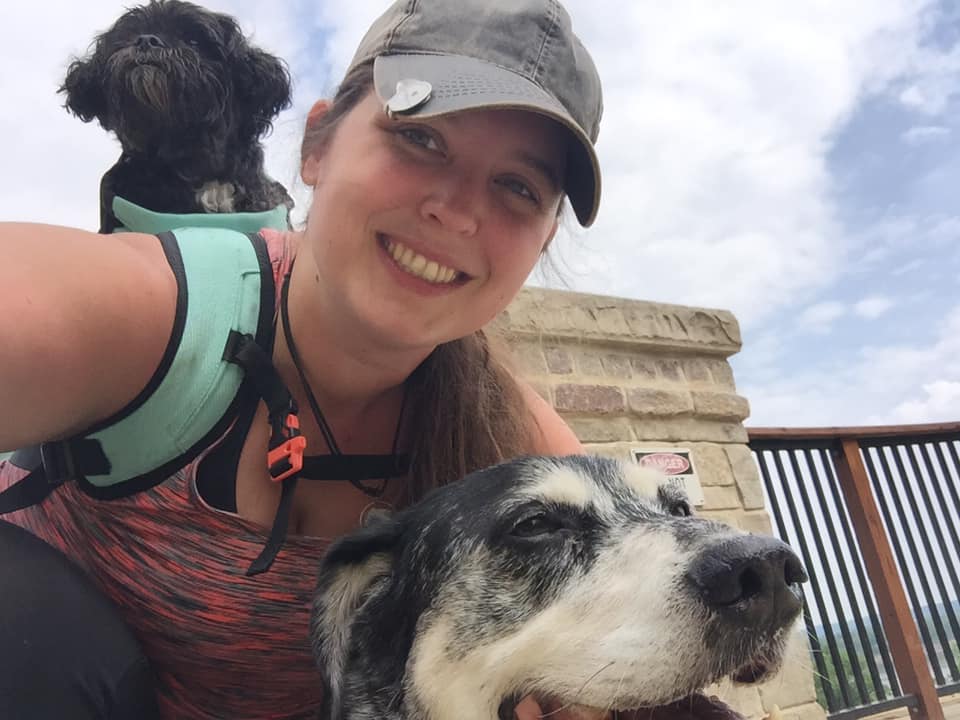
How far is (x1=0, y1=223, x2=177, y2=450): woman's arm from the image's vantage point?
1351 millimetres

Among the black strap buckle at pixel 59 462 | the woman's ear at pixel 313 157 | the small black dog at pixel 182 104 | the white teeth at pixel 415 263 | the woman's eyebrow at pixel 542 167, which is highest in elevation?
the small black dog at pixel 182 104

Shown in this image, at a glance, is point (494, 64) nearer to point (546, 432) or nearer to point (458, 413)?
point (458, 413)

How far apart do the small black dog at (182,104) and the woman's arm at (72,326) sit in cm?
223

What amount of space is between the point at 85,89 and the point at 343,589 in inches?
141

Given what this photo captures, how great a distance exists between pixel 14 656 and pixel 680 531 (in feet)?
4.98

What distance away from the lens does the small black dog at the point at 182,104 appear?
3760 millimetres

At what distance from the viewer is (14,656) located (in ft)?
5.45

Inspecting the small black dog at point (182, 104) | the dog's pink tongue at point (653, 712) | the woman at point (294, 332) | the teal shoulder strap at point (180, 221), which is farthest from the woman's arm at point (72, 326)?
the small black dog at point (182, 104)

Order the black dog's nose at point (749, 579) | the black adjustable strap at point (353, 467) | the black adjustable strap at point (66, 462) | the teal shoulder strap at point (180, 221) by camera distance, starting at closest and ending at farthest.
Answer: the black dog's nose at point (749, 579)
the black adjustable strap at point (66, 462)
the black adjustable strap at point (353, 467)
the teal shoulder strap at point (180, 221)

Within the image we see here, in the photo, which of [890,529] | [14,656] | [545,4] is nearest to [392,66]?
[545,4]

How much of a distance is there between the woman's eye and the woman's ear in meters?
0.44

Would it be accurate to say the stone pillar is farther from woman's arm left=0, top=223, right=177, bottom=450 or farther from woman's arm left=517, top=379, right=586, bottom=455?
woman's arm left=0, top=223, right=177, bottom=450

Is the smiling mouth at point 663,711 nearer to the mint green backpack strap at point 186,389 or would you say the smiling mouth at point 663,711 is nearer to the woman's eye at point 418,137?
the mint green backpack strap at point 186,389

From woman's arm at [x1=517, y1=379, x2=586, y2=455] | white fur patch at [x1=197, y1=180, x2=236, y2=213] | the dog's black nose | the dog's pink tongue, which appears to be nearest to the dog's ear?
the dog's pink tongue
